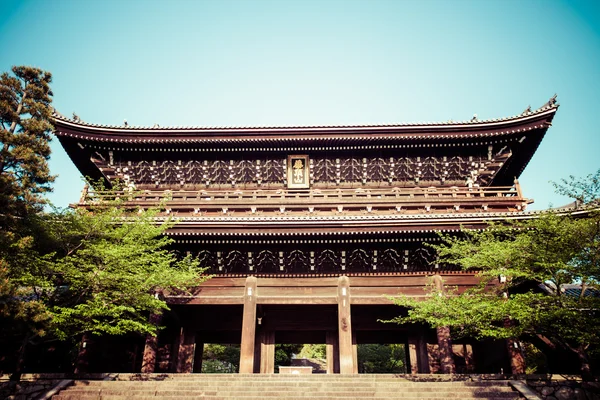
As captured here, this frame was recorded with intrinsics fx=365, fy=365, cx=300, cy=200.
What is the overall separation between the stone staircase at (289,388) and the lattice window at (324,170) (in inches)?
352

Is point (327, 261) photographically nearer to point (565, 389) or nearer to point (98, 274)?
point (98, 274)

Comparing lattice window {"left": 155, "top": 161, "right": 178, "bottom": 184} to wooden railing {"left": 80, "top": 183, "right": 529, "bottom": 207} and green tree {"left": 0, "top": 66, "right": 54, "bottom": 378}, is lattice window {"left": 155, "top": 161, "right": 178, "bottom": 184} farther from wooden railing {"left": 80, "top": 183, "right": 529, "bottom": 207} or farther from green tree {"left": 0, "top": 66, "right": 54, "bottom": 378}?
green tree {"left": 0, "top": 66, "right": 54, "bottom": 378}

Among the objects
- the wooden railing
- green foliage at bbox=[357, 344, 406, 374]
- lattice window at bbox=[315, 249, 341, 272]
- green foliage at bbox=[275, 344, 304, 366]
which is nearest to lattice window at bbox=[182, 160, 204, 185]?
the wooden railing

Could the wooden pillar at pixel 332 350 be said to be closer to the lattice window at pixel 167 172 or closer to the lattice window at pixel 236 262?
the lattice window at pixel 236 262

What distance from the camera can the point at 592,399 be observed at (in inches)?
365

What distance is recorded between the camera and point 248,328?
12.6 metres

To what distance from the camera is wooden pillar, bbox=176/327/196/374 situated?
14.4 meters

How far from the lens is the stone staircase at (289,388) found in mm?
9266

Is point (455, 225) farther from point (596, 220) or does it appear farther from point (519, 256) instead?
point (596, 220)

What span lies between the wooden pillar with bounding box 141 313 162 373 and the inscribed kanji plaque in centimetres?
764

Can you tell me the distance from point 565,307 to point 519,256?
1539 millimetres

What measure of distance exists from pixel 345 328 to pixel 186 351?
22.1 feet

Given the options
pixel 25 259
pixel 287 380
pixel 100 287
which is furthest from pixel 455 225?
pixel 25 259


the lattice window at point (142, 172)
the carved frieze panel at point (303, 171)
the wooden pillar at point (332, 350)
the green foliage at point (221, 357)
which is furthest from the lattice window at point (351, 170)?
the green foliage at point (221, 357)
